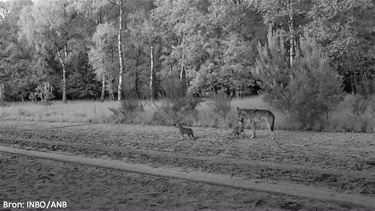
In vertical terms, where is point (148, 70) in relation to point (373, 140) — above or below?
above

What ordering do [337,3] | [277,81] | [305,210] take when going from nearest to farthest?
[305,210], [277,81], [337,3]

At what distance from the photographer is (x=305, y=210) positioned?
4867mm

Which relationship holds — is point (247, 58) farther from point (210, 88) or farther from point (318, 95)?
point (318, 95)

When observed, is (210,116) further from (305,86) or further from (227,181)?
(227,181)

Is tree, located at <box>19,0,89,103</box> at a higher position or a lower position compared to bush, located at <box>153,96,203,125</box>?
higher

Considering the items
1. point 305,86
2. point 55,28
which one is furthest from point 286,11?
point 55,28

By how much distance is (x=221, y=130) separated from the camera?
1482cm

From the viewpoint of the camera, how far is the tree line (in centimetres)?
2273

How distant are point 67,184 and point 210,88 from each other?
74.7 feet

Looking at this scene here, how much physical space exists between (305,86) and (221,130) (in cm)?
363

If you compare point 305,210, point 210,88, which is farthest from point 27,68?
point 305,210

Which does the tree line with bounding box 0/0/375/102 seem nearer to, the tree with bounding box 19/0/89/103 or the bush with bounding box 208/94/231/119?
the tree with bounding box 19/0/89/103

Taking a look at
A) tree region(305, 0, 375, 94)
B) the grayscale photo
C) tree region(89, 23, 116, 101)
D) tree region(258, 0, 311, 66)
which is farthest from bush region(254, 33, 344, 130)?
tree region(89, 23, 116, 101)

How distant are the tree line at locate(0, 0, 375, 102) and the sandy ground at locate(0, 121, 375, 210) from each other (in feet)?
17.8
